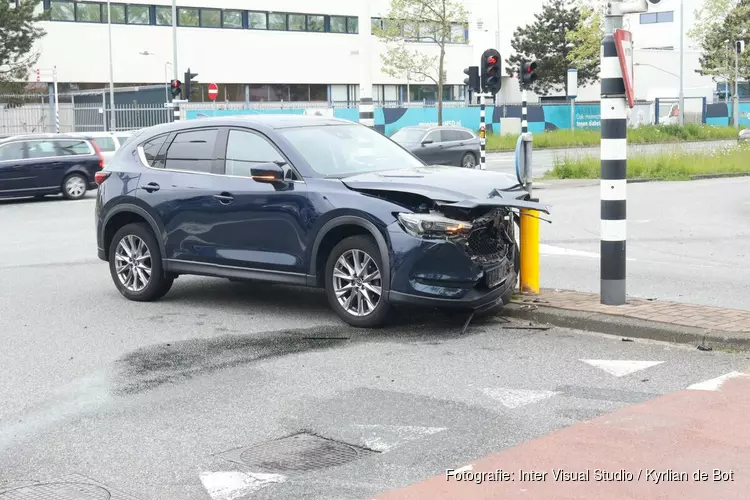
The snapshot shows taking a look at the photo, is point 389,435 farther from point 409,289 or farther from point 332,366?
point 409,289

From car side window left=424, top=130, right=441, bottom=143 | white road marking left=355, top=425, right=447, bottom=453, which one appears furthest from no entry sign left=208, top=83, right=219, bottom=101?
white road marking left=355, top=425, right=447, bottom=453

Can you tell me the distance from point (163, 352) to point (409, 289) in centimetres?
191

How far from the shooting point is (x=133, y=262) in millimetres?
10117

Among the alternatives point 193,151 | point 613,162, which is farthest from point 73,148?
point 613,162

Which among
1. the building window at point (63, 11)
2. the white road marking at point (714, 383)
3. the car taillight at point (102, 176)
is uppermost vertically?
the building window at point (63, 11)

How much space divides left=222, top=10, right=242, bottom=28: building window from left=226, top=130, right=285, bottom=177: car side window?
57.3m

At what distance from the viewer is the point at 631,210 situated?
19672 millimetres

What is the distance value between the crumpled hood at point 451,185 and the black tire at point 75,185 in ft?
58.8

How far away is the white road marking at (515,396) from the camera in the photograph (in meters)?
6.10

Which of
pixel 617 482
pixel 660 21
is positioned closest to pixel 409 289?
pixel 617 482

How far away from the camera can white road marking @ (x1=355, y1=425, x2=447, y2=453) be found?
5352 millimetres

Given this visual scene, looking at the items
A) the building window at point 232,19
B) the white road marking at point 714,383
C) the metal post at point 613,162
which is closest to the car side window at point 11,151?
the metal post at point 613,162

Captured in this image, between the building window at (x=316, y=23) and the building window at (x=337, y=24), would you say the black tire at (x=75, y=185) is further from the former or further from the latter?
the building window at (x=337, y=24)

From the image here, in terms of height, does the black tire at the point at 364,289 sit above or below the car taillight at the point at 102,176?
below
